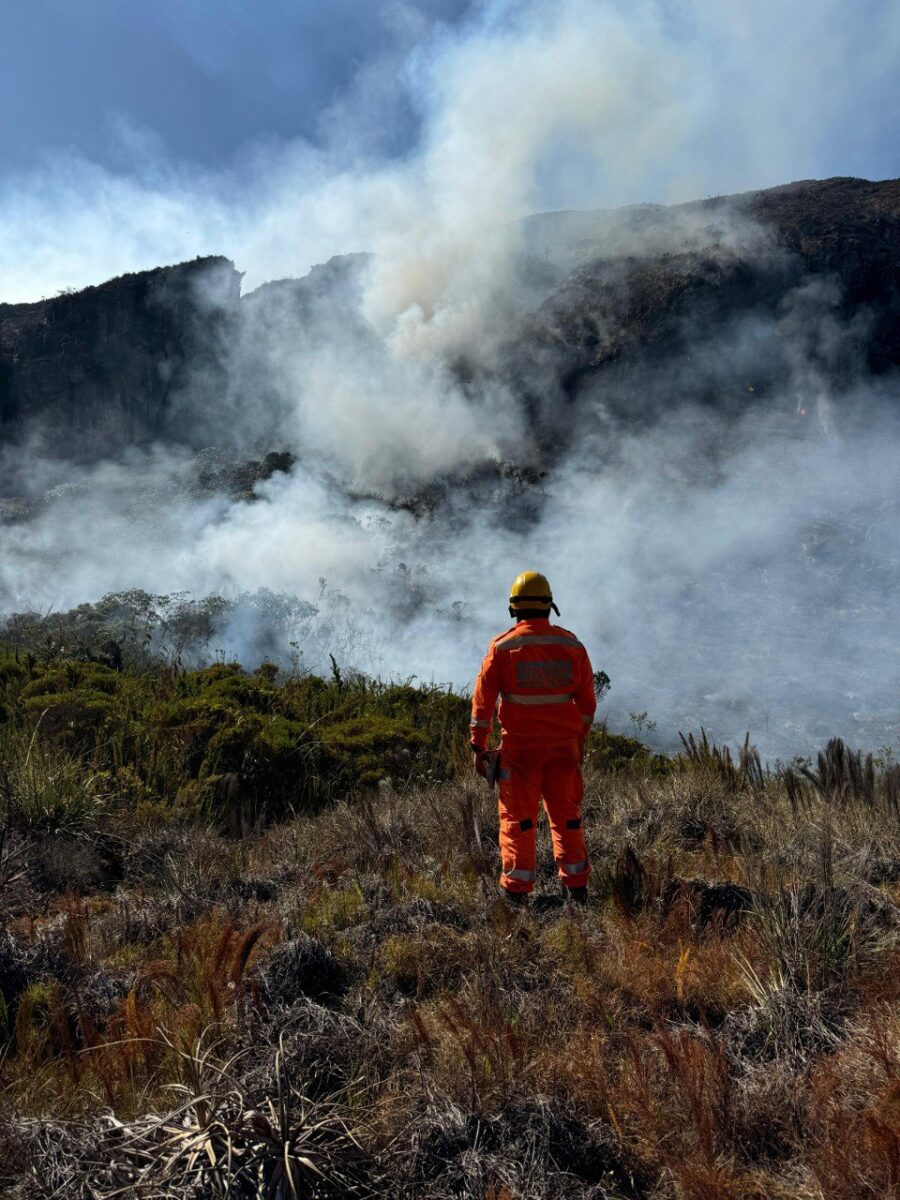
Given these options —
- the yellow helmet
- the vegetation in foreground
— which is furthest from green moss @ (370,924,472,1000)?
the yellow helmet

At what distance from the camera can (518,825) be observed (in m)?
3.86

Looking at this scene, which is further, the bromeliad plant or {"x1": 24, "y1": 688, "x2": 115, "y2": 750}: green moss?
{"x1": 24, "y1": 688, "x2": 115, "y2": 750}: green moss

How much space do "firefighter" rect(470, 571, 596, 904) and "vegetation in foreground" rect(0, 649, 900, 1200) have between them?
37cm

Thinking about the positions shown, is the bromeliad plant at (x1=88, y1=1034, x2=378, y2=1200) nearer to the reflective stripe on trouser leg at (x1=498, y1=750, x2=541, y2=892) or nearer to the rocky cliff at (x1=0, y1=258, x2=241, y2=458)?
the reflective stripe on trouser leg at (x1=498, y1=750, x2=541, y2=892)

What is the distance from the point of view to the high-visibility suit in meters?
3.97

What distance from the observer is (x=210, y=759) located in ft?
19.1

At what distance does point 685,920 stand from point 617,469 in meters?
18.3

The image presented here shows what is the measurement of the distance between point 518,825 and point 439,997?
1.18 meters

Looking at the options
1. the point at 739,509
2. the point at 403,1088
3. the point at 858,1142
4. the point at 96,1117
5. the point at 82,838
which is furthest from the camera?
the point at 739,509

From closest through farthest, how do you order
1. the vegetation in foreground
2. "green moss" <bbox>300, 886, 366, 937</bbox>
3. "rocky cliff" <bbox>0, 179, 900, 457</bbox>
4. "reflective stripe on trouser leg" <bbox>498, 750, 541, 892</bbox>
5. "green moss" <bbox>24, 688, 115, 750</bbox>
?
the vegetation in foreground
"green moss" <bbox>300, 886, 366, 937</bbox>
"reflective stripe on trouser leg" <bbox>498, 750, 541, 892</bbox>
"green moss" <bbox>24, 688, 115, 750</bbox>
"rocky cliff" <bbox>0, 179, 900, 457</bbox>

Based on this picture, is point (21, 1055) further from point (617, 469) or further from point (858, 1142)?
point (617, 469)

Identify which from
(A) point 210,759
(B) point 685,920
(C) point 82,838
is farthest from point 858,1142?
(A) point 210,759

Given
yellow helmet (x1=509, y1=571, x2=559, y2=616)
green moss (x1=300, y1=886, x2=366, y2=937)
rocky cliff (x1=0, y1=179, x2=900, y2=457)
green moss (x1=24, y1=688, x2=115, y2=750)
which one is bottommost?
green moss (x1=300, y1=886, x2=366, y2=937)

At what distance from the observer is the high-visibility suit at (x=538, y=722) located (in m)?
3.97
